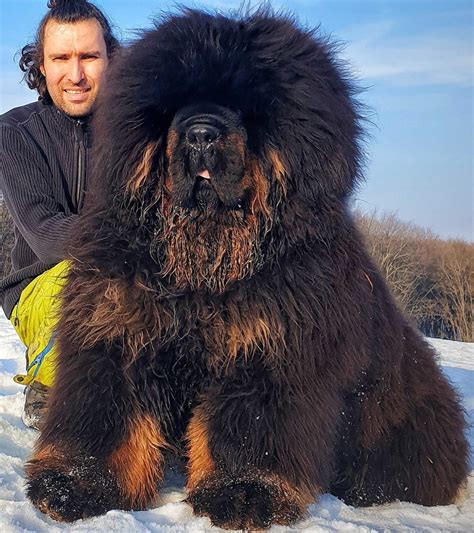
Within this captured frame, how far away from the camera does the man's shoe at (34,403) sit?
12.2 feet

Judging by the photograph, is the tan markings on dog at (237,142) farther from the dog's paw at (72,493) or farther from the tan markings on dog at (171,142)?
the dog's paw at (72,493)

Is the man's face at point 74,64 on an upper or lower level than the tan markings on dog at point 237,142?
upper

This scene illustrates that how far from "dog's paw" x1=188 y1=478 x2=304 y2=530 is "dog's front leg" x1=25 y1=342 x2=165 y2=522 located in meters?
0.23

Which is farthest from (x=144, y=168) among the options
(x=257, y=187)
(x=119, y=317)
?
(x=119, y=317)

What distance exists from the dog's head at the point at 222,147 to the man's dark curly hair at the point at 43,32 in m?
1.65

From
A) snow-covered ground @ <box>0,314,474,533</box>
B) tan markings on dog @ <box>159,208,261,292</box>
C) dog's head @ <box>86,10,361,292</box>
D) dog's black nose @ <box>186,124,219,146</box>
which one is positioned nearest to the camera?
snow-covered ground @ <box>0,314,474,533</box>

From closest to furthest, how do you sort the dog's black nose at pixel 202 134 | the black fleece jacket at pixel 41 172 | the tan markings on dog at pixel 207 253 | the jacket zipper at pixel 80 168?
the dog's black nose at pixel 202 134 → the tan markings on dog at pixel 207 253 → the black fleece jacket at pixel 41 172 → the jacket zipper at pixel 80 168

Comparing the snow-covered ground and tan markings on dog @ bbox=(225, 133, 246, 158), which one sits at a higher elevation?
tan markings on dog @ bbox=(225, 133, 246, 158)

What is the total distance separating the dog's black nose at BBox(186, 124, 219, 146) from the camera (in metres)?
2.48

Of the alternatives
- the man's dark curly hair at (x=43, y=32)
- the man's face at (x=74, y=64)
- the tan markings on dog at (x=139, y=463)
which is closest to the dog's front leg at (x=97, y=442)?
the tan markings on dog at (x=139, y=463)

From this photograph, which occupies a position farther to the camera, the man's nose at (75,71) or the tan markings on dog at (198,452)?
the man's nose at (75,71)

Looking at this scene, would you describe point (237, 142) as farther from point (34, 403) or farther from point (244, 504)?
point (34, 403)

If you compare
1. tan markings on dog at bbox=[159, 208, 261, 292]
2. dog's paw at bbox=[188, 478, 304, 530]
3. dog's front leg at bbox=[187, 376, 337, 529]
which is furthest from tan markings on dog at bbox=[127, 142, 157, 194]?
dog's paw at bbox=[188, 478, 304, 530]

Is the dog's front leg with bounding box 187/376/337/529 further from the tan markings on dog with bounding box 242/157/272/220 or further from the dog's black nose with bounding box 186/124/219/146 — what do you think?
the dog's black nose with bounding box 186/124/219/146
